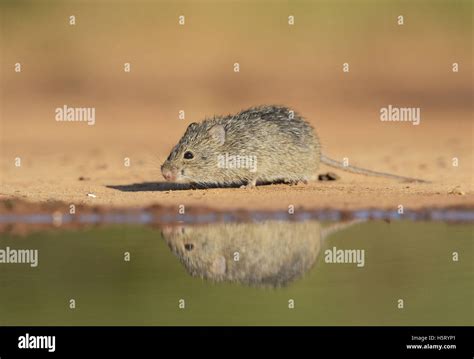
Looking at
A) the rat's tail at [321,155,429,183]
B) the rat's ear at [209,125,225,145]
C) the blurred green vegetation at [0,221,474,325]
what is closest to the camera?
the blurred green vegetation at [0,221,474,325]

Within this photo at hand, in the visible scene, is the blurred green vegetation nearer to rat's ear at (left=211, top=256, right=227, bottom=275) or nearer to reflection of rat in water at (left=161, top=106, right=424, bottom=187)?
rat's ear at (left=211, top=256, right=227, bottom=275)

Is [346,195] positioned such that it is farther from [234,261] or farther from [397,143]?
[397,143]

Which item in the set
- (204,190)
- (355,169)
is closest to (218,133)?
(204,190)

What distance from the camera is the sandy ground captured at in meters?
15.5

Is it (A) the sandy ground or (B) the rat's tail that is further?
(B) the rat's tail

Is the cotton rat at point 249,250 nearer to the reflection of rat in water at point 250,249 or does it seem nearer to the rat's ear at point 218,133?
Answer: the reflection of rat in water at point 250,249

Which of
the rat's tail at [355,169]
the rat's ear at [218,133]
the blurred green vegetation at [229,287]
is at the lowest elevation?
the blurred green vegetation at [229,287]

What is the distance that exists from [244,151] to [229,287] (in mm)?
Result: 5770

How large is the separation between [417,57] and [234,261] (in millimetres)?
29472

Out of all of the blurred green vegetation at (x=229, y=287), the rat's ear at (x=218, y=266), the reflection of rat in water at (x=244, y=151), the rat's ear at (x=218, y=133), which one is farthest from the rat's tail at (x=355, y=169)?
the rat's ear at (x=218, y=266)

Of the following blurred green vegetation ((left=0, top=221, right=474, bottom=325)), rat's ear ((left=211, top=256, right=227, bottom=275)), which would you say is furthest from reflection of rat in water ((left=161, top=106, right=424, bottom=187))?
rat's ear ((left=211, top=256, right=227, bottom=275))

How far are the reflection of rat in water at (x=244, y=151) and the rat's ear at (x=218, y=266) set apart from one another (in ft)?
15.1

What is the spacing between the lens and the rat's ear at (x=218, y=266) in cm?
1100
